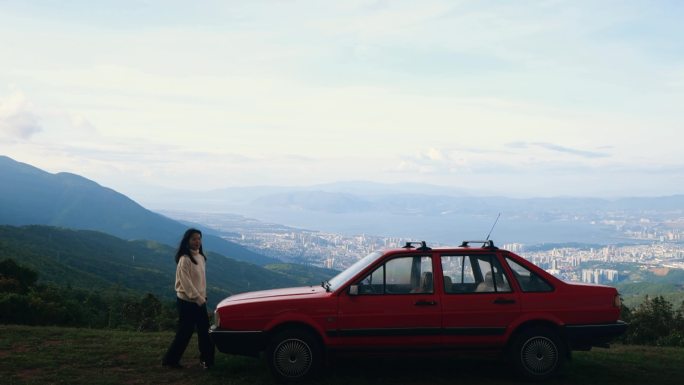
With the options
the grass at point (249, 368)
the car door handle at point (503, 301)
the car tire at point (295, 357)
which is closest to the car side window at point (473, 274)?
the car door handle at point (503, 301)

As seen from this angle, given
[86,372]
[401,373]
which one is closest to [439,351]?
[401,373]

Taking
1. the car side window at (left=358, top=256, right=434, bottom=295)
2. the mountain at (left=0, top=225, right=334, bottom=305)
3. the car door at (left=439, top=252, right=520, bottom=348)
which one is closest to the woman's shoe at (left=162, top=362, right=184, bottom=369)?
the car side window at (left=358, top=256, right=434, bottom=295)

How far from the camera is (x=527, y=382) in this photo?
8266 mm

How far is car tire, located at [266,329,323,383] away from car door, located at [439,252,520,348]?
1711mm

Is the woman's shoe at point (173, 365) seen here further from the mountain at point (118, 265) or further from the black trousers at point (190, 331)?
the mountain at point (118, 265)

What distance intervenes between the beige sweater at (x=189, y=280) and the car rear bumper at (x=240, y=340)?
789 mm

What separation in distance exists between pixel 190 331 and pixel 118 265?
9697 centimetres

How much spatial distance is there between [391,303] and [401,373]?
3.69 ft

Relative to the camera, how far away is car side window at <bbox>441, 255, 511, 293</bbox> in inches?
330

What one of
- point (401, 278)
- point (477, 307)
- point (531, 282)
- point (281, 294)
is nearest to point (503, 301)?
point (477, 307)

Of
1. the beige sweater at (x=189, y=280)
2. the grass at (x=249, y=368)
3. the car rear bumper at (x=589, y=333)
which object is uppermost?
the beige sweater at (x=189, y=280)

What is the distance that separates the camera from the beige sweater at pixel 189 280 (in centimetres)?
875

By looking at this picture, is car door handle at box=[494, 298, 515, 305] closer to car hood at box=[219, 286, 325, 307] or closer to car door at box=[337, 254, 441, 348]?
car door at box=[337, 254, 441, 348]

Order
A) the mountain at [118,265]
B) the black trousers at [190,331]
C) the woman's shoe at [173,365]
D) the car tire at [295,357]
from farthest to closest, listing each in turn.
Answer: the mountain at [118,265] < the woman's shoe at [173,365] < the black trousers at [190,331] < the car tire at [295,357]
